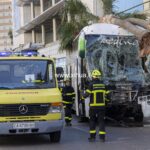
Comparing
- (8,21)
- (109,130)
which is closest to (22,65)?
(109,130)

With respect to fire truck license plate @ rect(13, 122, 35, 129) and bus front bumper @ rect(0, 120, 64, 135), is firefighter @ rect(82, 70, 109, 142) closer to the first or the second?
bus front bumper @ rect(0, 120, 64, 135)

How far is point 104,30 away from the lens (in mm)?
17422

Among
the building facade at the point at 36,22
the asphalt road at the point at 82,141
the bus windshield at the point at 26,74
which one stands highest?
the building facade at the point at 36,22

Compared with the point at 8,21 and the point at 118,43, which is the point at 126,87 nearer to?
the point at 118,43

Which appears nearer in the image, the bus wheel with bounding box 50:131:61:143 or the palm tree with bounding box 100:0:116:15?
the bus wheel with bounding box 50:131:61:143

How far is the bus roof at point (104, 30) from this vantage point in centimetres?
1730

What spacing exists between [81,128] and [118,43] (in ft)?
10.0

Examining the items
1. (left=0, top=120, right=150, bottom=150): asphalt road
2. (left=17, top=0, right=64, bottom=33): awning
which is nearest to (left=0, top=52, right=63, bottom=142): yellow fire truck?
(left=0, top=120, right=150, bottom=150): asphalt road

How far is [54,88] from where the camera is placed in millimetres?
12812

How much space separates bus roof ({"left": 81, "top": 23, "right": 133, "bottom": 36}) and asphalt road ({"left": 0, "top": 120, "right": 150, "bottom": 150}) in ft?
10.9

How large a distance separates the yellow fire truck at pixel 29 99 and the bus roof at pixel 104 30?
4.44m

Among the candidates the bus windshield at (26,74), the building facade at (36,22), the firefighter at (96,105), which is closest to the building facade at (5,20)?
the building facade at (36,22)

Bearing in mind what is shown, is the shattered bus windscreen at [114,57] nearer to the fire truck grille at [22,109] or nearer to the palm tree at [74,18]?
the fire truck grille at [22,109]

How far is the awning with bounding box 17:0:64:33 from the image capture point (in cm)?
5270
